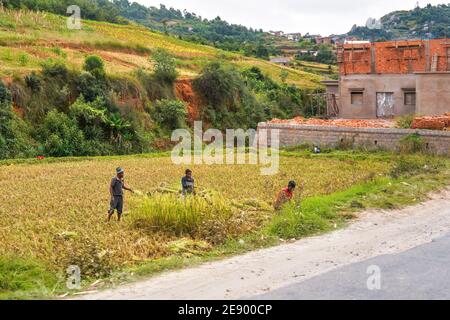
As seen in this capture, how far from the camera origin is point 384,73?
39.5 metres

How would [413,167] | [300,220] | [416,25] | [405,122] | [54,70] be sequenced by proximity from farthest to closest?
[416,25] < [54,70] < [405,122] < [413,167] < [300,220]

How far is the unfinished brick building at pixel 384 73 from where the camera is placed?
3859 cm

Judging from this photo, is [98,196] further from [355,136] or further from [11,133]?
[355,136]

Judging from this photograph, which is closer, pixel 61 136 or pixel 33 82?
pixel 61 136

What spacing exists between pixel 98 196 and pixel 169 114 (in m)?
20.4

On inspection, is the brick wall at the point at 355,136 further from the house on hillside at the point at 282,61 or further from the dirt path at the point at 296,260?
the house on hillside at the point at 282,61

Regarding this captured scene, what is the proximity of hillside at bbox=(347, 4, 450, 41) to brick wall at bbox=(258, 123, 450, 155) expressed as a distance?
245ft

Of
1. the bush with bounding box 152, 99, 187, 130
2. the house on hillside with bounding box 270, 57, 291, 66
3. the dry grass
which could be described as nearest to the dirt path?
the dry grass

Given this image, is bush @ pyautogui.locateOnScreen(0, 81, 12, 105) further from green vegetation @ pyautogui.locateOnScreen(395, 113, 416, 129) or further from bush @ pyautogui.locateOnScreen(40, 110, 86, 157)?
green vegetation @ pyautogui.locateOnScreen(395, 113, 416, 129)

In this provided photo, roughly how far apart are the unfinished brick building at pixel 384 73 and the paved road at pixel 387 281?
2659 cm

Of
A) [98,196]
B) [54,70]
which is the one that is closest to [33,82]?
[54,70]

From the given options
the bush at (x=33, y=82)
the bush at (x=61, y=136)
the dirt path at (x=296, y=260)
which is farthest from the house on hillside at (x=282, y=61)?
the dirt path at (x=296, y=260)

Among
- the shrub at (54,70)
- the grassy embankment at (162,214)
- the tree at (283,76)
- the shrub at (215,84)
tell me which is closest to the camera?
the grassy embankment at (162,214)

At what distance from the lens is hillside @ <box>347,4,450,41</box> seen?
109 metres
